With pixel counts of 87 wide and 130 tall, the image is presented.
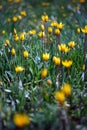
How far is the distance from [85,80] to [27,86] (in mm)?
630

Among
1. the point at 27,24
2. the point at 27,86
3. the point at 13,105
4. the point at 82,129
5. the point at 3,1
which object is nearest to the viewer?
the point at 82,129

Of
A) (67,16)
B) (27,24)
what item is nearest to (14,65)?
(27,24)

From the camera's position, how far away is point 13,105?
98.9 inches

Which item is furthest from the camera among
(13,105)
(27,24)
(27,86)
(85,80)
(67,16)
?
(67,16)

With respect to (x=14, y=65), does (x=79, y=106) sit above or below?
below

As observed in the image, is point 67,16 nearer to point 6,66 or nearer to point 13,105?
point 6,66

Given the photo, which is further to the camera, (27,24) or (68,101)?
(27,24)

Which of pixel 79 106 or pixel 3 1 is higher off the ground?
pixel 3 1

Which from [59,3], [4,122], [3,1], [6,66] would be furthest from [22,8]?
[4,122]

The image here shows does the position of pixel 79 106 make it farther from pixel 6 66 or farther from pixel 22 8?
pixel 22 8

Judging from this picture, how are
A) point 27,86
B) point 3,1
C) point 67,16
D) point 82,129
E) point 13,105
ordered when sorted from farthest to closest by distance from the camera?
point 3,1
point 67,16
point 27,86
point 13,105
point 82,129

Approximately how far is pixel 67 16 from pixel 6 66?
9.78 feet

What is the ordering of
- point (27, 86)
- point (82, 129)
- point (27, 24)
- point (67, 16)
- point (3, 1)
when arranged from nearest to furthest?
point (82, 129) < point (27, 86) < point (27, 24) < point (67, 16) < point (3, 1)

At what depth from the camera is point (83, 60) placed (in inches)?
123
